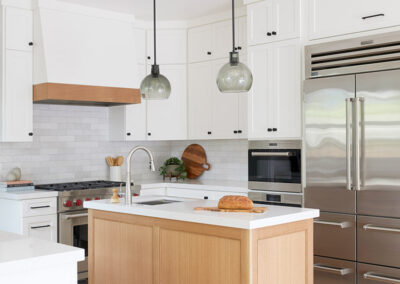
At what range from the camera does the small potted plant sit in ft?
21.0

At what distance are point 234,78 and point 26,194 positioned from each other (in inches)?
104

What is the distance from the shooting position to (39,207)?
4.92m

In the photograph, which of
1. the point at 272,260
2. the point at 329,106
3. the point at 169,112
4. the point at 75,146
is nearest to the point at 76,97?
the point at 75,146

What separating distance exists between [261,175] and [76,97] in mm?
2080

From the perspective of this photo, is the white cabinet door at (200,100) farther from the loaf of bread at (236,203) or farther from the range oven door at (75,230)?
the loaf of bread at (236,203)

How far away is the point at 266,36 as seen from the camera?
495 centimetres

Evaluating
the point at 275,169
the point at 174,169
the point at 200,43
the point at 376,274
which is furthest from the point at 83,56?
the point at 376,274

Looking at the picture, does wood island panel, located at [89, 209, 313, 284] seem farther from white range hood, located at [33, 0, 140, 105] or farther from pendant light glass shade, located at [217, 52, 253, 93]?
white range hood, located at [33, 0, 140, 105]

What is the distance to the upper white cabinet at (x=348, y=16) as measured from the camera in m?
4.04

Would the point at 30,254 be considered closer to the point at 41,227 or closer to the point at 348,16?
the point at 41,227

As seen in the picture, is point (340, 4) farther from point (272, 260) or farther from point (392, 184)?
point (272, 260)

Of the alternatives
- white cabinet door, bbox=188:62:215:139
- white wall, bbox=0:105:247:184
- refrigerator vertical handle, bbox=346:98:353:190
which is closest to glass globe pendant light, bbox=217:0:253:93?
refrigerator vertical handle, bbox=346:98:353:190

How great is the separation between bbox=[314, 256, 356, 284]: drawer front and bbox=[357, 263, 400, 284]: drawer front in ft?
0.21

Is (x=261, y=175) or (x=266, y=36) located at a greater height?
(x=266, y=36)
